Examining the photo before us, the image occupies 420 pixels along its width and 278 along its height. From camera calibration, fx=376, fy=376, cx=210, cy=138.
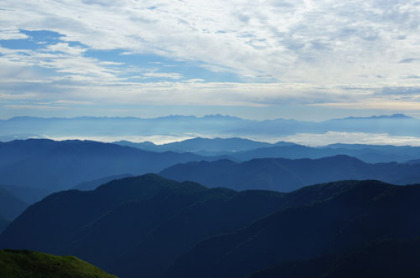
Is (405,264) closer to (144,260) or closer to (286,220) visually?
(286,220)

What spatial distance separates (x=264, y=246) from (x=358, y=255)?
5028 cm

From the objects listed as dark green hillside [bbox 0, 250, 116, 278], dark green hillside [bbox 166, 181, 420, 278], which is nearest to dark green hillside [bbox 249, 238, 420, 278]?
dark green hillside [bbox 166, 181, 420, 278]

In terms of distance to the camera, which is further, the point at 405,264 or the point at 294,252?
the point at 294,252

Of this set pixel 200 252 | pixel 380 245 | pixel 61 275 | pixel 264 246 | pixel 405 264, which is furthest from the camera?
pixel 200 252

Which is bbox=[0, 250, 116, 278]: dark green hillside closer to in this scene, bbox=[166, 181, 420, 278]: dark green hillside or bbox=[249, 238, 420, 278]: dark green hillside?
bbox=[249, 238, 420, 278]: dark green hillside

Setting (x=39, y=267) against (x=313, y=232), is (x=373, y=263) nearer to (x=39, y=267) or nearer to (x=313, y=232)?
(x=313, y=232)

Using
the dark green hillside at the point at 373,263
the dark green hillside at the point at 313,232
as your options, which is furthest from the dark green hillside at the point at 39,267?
the dark green hillside at the point at 313,232

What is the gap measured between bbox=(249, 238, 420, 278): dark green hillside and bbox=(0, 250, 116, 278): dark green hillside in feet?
241

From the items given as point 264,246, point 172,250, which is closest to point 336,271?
point 264,246

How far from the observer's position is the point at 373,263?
112562mm

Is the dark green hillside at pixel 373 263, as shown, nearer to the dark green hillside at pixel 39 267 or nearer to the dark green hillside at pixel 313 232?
the dark green hillside at pixel 313 232

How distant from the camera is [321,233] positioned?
511 feet

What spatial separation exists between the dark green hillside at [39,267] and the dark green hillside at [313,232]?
94645 millimetres

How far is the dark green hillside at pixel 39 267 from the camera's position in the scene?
210ft
